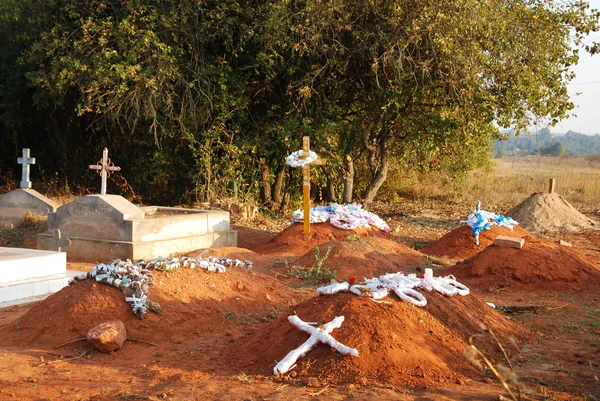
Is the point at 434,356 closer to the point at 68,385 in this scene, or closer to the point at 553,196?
the point at 68,385

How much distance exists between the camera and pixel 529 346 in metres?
5.86

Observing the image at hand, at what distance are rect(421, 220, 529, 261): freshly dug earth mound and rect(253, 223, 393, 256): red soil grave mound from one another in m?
1.35

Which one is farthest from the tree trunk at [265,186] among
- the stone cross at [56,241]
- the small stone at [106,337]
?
the small stone at [106,337]

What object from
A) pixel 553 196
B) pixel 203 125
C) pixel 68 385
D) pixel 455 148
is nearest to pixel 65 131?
pixel 203 125

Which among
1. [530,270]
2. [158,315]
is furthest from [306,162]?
[158,315]

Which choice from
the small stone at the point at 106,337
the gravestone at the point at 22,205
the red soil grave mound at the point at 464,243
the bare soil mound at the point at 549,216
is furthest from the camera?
the bare soil mound at the point at 549,216

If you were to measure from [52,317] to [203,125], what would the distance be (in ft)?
31.7

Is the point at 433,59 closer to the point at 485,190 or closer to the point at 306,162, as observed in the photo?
the point at 306,162

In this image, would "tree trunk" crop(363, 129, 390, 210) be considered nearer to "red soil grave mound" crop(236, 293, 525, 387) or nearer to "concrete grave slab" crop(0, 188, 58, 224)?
"concrete grave slab" crop(0, 188, 58, 224)

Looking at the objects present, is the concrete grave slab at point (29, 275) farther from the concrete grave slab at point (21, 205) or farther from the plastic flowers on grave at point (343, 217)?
the plastic flowers on grave at point (343, 217)

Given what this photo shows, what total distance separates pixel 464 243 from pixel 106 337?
7.72 metres

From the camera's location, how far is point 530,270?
9414mm

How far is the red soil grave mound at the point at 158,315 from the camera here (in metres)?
6.20

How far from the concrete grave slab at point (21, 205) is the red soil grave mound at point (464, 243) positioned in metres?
7.27
